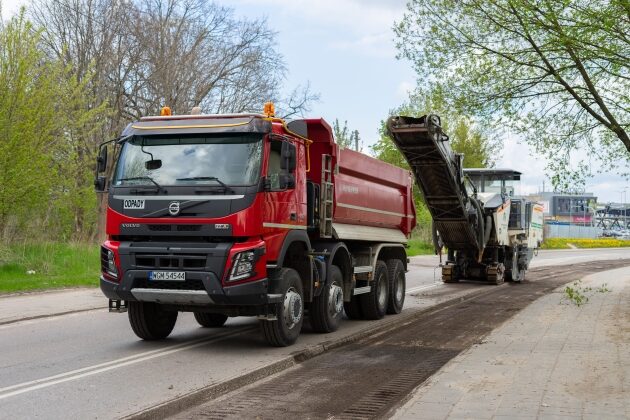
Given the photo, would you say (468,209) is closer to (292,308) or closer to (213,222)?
(292,308)

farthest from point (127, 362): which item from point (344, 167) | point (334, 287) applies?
point (344, 167)

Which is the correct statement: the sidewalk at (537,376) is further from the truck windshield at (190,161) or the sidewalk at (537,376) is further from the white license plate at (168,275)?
the truck windshield at (190,161)

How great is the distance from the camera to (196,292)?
8.46m

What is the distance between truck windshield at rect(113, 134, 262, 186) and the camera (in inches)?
344

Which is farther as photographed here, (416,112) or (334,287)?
(416,112)

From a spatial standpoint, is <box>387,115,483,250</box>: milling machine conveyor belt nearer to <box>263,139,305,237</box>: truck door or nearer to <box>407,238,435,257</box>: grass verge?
<box>263,139,305,237</box>: truck door

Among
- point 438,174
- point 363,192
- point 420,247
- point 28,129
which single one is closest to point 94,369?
point 363,192

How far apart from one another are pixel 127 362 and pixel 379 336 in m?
4.05

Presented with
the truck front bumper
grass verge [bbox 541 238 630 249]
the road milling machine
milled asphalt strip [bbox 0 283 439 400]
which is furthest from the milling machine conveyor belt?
grass verge [bbox 541 238 630 249]

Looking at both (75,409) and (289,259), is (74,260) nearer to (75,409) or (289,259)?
(289,259)

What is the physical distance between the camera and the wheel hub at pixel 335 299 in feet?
35.1

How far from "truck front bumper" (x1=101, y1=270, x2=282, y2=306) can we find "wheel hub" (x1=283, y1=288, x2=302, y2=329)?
38 cm

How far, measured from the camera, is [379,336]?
10867mm

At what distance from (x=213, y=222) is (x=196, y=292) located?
2.75 feet
